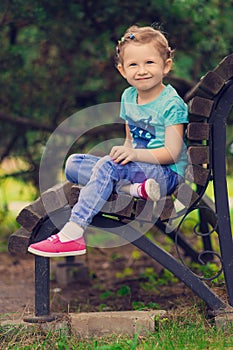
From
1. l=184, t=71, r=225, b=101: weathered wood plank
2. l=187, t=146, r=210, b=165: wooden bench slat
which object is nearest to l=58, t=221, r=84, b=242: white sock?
l=187, t=146, r=210, b=165: wooden bench slat

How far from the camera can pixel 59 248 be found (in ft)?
11.1

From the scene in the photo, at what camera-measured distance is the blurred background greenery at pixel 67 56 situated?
18.4 feet

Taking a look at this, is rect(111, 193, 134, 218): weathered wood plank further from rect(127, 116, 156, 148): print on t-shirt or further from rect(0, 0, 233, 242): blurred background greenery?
rect(0, 0, 233, 242): blurred background greenery

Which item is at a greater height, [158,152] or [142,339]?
[158,152]

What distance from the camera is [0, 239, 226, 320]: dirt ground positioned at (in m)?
4.36

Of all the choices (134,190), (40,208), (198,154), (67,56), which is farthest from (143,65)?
(67,56)

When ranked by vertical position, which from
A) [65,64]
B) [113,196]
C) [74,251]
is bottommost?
[74,251]

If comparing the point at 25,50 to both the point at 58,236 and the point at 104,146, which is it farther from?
the point at 58,236

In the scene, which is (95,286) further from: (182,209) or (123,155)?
(123,155)

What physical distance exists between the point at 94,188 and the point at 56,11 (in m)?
2.65

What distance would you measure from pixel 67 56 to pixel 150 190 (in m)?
3.10

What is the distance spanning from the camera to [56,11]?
5637mm

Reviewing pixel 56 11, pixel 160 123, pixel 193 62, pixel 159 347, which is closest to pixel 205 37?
pixel 193 62

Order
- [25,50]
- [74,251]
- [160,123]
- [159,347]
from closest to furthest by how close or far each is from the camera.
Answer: [159,347], [74,251], [160,123], [25,50]
